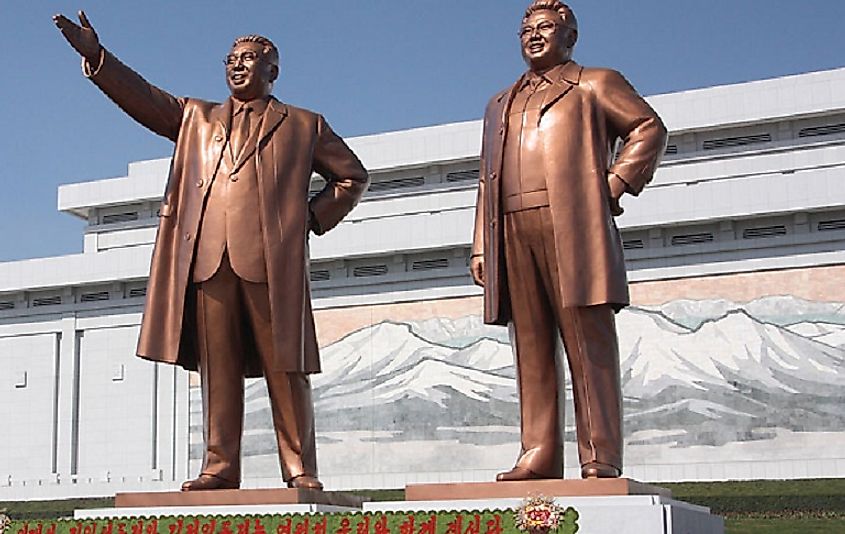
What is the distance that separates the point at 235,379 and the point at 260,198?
863 millimetres

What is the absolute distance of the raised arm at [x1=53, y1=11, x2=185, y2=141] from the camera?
5730mm

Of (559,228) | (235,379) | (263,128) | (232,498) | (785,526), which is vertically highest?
(263,128)

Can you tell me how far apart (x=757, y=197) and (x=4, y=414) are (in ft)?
46.8

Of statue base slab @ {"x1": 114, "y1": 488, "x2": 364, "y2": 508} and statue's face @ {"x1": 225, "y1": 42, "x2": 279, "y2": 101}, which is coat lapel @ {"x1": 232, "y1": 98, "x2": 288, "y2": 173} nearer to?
statue's face @ {"x1": 225, "y1": 42, "x2": 279, "y2": 101}

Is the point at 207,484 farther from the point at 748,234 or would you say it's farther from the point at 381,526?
the point at 748,234

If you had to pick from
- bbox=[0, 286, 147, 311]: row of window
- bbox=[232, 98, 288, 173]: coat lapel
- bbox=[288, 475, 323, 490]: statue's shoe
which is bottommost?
bbox=[288, 475, 323, 490]: statue's shoe

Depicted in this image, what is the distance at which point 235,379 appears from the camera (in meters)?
5.79

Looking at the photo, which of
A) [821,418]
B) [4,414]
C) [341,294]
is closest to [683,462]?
[821,418]

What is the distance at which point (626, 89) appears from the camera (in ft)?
17.4

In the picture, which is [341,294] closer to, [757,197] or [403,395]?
[403,395]

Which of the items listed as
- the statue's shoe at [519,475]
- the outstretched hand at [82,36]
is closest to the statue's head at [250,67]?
the outstretched hand at [82,36]

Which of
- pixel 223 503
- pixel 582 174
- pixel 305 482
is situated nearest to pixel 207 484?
pixel 223 503

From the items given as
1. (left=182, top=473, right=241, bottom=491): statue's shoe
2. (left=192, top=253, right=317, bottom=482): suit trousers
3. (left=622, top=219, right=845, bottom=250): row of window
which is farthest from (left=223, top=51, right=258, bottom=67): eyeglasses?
(left=622, top=219, right=845, bottom=250): row of window

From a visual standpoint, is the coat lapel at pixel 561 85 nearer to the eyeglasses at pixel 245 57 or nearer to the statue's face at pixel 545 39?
the statue's face at pixel 545 39
